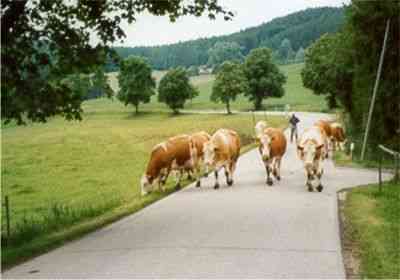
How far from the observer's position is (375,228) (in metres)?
12.3

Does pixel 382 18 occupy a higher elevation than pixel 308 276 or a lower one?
higher

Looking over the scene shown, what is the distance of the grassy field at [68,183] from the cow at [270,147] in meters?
3.42

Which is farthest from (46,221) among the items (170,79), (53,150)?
(170,79)

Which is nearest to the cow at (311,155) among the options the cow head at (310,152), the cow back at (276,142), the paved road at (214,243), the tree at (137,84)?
the cow head at (310,152)

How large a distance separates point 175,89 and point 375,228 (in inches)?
3672

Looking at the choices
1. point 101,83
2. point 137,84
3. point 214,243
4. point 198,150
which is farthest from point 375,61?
point 137,84

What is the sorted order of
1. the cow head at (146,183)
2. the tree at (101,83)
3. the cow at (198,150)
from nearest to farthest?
1. the tree at (101,83)
2. the cow head at (146,183)
3. the cow at (198,150)

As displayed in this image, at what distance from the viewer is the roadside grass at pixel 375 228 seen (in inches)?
366

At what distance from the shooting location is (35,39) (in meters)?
13.2

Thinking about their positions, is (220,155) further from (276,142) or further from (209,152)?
(276,142)

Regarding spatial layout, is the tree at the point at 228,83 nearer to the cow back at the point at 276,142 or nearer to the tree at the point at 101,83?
the cow back at the point at 276,142

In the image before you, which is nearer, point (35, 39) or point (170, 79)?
point (35, 39)

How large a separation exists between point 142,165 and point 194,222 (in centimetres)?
2567

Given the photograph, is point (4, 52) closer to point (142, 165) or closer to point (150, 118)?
point (142, 165)
